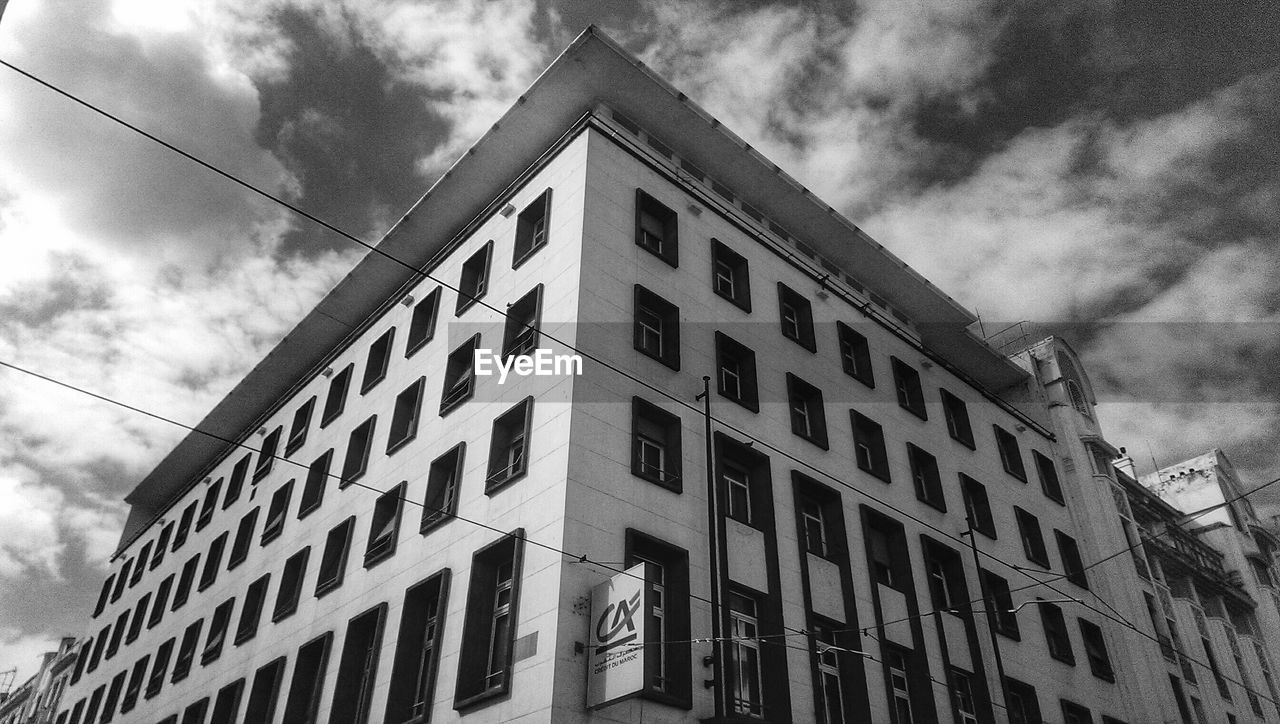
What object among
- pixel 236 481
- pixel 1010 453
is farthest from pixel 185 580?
pixel 1010 453

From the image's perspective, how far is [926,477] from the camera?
1155 inches

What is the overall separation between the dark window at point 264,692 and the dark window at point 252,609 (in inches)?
96.9

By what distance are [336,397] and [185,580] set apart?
11724 millimetres

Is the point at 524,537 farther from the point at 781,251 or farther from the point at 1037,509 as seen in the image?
the point at 1037,509

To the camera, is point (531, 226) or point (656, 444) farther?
point (531, 226)

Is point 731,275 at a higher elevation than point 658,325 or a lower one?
higher

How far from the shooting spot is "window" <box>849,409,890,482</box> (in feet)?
87.9

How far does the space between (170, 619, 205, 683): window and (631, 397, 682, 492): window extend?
21.0 metres

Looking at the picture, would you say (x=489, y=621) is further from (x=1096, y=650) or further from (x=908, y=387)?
(x=1096, y=650)

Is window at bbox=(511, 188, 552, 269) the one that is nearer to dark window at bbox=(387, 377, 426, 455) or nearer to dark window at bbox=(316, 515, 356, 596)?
dark window at bbox=(387, 377, 426, 455)

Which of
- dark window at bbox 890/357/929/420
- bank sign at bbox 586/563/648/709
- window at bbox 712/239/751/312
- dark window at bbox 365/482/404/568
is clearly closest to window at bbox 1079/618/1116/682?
dark window at bbox 890/357/929/420

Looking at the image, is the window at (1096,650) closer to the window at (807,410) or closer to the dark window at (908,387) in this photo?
the dark window at (908,387)

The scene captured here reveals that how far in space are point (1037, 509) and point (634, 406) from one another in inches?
825

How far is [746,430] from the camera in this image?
23062 mm
